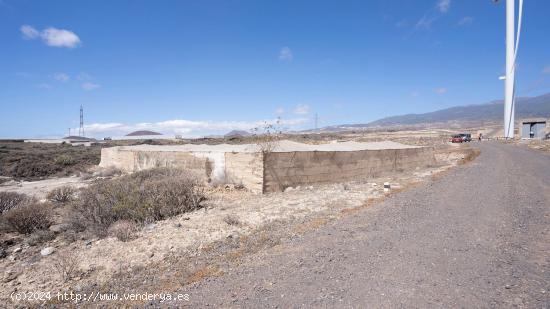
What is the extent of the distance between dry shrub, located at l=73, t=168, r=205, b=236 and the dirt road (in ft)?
13.8

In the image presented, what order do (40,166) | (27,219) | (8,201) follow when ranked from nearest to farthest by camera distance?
(27,219), (8,201), (40,166)

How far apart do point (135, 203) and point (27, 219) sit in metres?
2.66

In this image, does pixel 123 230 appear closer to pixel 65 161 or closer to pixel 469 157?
pixel 469 157

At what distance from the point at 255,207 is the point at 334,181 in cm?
551

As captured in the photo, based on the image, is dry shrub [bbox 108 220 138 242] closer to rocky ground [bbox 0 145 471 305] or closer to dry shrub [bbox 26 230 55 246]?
rocky ground [bbox 0 145 471 305]

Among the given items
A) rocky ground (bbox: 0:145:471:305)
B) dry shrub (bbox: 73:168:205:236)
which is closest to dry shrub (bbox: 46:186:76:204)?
dry shrub (bbox: 73:168:205:236)

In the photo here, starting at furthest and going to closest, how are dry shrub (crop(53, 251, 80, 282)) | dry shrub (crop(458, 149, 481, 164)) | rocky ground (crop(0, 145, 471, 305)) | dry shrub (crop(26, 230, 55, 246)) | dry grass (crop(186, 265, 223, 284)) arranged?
1. dry shrub (crop(458, 149, 481, 164))
2. dry shrub (crop(26, 230, 55, 246))
3. dry shrub (crop(53, 251, 80, 282))
4. rocky ground (crop(0, 145, 471, 305))
5. dry grass (crop(186, 265, 223, 284))

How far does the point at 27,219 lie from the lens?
805cm

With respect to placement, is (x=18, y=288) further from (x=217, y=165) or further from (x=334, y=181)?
(x=334, y=181)

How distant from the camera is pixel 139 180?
12648mm

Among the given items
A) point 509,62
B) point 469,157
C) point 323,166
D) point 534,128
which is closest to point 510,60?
point 509,62

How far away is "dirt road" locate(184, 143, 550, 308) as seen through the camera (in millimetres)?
3592

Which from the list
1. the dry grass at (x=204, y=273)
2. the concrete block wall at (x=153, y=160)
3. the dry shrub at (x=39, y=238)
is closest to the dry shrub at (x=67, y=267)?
the dry shrub at (x=39, y=238)

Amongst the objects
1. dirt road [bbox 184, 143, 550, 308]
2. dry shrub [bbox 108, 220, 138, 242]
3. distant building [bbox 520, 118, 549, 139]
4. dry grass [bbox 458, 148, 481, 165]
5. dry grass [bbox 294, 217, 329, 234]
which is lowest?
dry shrub [bbox 108, 220, 138, 242]
